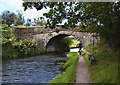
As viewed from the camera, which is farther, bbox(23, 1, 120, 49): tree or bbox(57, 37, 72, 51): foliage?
bbox(57, 37, 72, 51): foliage

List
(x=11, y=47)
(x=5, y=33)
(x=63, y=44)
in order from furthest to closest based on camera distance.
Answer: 1. (x=63, y=44)
2. (x=5, y=33)
3. (x=11, y=47)

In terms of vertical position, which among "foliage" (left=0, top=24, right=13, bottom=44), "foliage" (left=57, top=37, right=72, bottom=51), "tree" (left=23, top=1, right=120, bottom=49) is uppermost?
"tree" (left=23, top=1, right=120, bottom=49)

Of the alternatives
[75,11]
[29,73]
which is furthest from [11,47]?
[75,11]

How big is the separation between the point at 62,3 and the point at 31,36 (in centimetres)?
1774

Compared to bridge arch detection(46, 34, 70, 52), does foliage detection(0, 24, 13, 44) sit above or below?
above

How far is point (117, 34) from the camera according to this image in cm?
548

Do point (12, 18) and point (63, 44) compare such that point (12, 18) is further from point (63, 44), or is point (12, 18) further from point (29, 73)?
point (29, 73)

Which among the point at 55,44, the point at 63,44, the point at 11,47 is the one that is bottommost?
the point at 63,44

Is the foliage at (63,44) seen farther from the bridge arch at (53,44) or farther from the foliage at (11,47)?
the foliage at (11,47)

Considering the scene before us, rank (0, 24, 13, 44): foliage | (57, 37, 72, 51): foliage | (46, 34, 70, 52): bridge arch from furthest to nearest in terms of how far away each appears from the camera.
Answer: (57, 37, 72, 51): foliage, (46, 34, 70, 52): bridge arch, (0, 24, 13, 44): foliage

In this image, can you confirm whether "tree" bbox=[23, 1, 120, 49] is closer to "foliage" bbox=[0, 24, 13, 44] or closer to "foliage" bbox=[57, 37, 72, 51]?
"foliage" bbox=[0, 24, 13, 44]

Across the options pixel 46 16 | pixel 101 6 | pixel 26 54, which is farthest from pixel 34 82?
pixel 26 54

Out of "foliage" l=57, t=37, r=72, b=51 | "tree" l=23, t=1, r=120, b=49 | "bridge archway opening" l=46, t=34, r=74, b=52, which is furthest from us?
"foliage" l=57, t=37, r=72, b=51

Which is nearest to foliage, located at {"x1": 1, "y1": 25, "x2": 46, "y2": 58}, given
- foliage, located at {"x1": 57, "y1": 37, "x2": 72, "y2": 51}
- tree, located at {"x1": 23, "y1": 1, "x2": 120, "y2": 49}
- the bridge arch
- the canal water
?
the canal water
